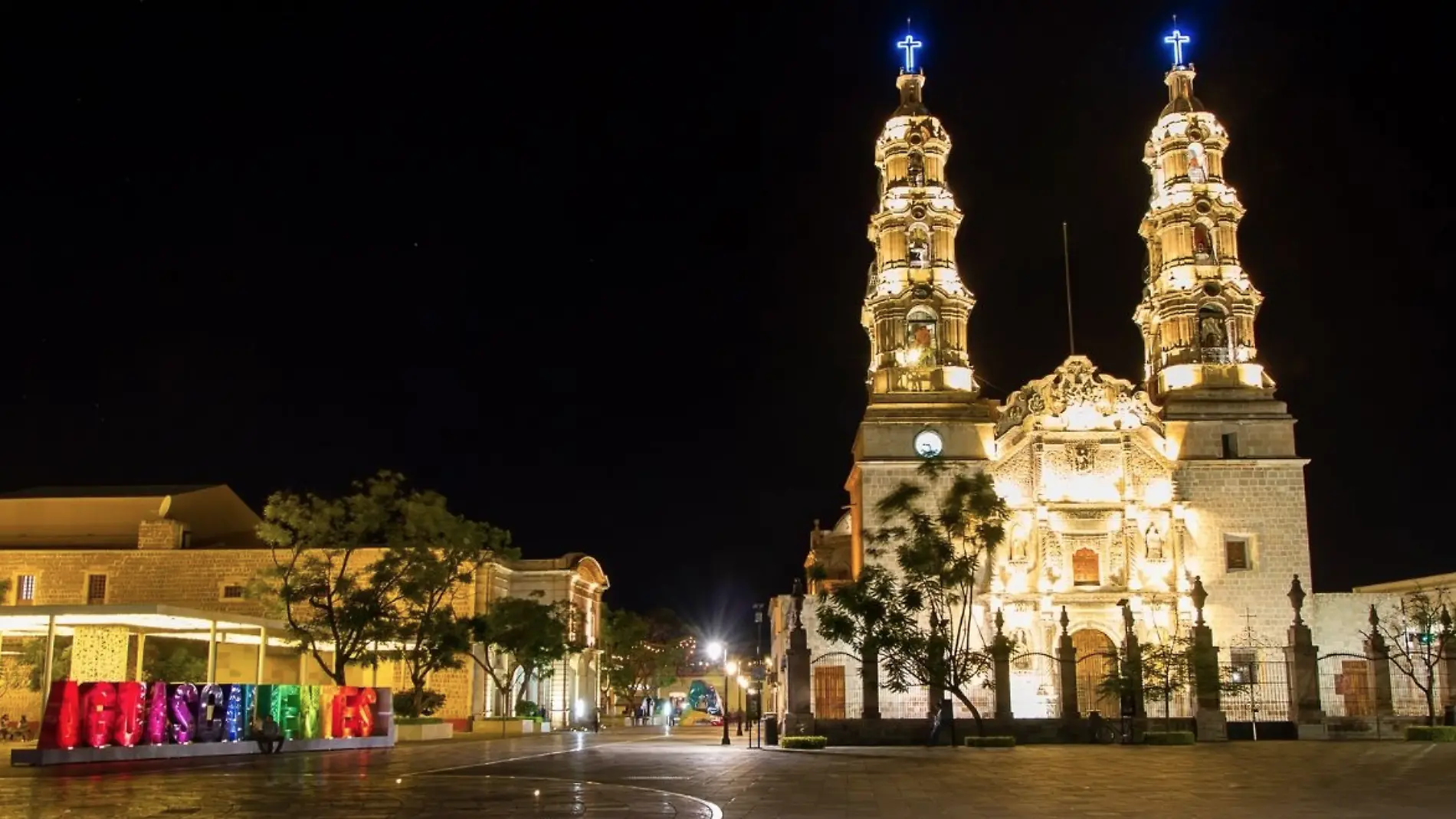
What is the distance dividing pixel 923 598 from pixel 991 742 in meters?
5.31

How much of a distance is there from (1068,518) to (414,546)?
83.4 feet

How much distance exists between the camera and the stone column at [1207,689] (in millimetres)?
38000

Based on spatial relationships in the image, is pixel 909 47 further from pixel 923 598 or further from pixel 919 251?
pixel 923 598

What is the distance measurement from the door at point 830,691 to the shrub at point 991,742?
674 inches

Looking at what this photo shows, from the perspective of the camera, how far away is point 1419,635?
143 feet

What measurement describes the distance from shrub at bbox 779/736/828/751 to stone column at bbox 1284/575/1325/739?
46.1 feet

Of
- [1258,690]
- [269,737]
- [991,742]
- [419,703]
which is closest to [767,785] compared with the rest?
[269,737]

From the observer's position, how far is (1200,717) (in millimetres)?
38125

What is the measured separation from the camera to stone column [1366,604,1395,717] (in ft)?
133

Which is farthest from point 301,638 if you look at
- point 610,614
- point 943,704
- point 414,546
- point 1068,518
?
point 610,614

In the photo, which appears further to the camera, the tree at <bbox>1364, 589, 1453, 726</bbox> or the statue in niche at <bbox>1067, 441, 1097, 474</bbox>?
the statue in niche at <bbox>1067, 441, 1097, 474</bbox>

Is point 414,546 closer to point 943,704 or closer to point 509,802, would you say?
point 943,704

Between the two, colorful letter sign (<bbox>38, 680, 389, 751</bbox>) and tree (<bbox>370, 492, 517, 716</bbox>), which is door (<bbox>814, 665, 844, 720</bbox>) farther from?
colorful letter sign (<bbox>38, 680, 389, 751</bbox>)

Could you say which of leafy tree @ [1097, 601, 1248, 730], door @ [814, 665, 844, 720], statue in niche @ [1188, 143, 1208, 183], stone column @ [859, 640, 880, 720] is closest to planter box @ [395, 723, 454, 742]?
stone column @ [859, 640, 880, 720]
